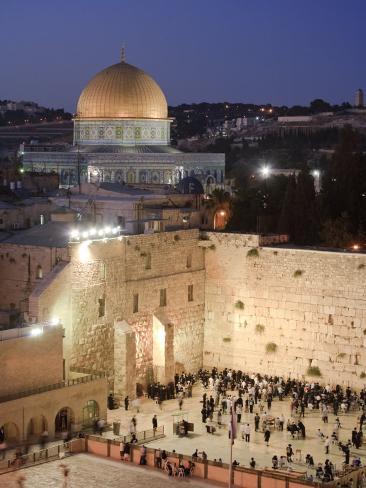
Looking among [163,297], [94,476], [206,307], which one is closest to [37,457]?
[94,476]

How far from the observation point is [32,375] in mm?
28969

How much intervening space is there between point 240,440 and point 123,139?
35657 millimetres

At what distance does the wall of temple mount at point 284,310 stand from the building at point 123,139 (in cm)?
2411

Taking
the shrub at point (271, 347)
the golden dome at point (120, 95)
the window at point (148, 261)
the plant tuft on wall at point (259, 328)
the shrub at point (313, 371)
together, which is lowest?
the shrub at point (313, 371)

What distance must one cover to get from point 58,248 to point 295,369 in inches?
324

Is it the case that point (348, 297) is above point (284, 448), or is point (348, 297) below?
above

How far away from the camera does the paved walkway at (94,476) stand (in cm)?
2416

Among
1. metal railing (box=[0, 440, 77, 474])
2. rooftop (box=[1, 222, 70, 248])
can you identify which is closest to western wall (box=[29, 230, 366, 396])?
rooftop (box=[1, 222, 70, 248])

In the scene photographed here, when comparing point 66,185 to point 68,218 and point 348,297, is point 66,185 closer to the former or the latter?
point 68,218

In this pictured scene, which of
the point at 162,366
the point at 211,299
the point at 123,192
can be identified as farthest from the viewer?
the point at 123,192

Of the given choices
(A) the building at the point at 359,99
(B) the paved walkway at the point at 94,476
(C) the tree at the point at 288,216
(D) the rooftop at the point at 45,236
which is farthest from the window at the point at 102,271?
(A) the building at the point at 359,99

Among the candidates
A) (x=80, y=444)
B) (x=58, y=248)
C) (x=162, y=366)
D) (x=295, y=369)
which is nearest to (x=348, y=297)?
(x=295, y=369)

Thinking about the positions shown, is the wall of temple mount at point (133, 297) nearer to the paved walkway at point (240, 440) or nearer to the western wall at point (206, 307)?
the western wall at point (206, 307)

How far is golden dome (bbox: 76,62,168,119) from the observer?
61750 millimetres
